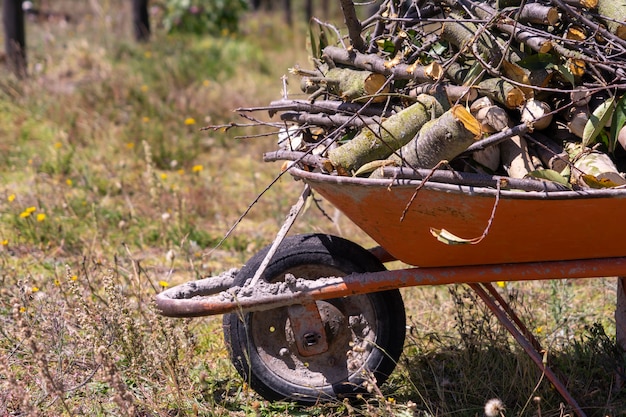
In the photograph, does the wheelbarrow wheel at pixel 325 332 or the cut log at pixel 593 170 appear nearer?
the cut log at pixel 593 170

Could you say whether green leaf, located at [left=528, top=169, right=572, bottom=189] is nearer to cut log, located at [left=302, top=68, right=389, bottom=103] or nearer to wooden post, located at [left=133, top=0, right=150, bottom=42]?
cut log, located at [left=302, top=68, right=389, bottom=103]

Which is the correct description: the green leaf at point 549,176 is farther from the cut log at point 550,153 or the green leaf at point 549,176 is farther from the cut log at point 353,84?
the cut log at point 353,84

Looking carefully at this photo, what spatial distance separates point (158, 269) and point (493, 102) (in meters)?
2.27

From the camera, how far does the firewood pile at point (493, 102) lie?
221 cm

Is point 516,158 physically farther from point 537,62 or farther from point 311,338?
point 311,338

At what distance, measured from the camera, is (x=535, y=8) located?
2.40 m

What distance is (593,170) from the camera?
2.15 m

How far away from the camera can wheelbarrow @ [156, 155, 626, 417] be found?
216 centimetres

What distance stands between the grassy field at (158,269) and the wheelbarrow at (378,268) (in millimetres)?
141

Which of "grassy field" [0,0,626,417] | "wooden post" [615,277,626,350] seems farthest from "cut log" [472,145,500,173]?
"wooden post" [615,277,626,350]

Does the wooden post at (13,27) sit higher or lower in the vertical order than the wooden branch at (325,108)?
lower

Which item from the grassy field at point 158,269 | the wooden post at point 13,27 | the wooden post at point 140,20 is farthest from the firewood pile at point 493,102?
the wooden post at point 140,20

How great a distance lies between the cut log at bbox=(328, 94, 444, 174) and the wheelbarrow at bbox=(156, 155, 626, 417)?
11cm

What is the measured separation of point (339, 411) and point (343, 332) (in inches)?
11.5
